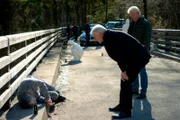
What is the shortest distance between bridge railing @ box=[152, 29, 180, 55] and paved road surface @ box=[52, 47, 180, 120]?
3.99 m

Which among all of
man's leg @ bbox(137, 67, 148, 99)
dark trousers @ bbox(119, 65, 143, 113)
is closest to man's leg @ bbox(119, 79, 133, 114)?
dark trousers @ bbox(119, 65, 143, 113)

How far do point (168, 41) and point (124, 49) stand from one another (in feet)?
37.7

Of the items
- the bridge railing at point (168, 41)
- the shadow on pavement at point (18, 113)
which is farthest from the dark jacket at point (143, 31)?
the bridge railing at point (168, 41)

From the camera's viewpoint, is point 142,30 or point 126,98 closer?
point 126,98

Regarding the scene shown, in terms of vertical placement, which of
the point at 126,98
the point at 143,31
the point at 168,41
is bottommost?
the point at 126,98

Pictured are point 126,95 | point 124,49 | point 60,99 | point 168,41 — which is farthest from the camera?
point 168,41

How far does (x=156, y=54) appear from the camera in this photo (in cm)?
1706

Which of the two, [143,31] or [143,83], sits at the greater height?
[143,31]

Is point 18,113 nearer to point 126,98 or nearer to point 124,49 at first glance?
point 126,98

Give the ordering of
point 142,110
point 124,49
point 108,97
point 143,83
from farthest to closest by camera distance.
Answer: point 108,97
point 143,83
point 142,110
point 124,49

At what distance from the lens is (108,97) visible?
24.2ft

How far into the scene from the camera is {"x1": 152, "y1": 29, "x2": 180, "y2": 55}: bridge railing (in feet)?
50.0

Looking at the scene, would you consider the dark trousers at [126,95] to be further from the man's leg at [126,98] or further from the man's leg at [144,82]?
the man's leg at [144,82]

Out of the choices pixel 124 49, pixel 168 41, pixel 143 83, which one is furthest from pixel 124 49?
pixel 168 41
